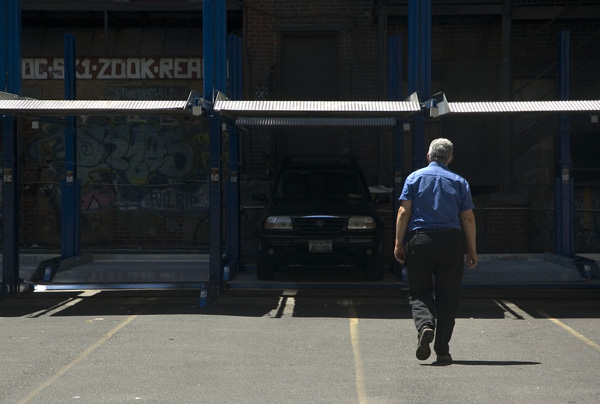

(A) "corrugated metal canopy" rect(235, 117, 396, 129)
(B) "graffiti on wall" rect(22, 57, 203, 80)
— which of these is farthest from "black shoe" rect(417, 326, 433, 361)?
(B) "graffiti on wall" rect(22, 57, 203, 80)

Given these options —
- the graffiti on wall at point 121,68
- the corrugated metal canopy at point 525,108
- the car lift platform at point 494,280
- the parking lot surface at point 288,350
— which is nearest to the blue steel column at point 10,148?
the parking lot surface at point 288,350

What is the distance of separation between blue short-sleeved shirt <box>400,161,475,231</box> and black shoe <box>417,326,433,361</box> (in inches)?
36.7

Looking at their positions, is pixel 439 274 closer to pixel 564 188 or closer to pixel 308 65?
pixel 564 188

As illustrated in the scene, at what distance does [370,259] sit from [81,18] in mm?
9941

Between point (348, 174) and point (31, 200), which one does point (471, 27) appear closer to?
point (348, 174)

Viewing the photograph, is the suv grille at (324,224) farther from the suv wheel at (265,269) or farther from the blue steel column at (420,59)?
the blue steel column at (420,59)

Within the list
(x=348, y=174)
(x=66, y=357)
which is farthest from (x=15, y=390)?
(x=348, y=174)

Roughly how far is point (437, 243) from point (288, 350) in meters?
1.83

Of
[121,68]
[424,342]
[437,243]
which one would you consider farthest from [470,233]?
[121,68]

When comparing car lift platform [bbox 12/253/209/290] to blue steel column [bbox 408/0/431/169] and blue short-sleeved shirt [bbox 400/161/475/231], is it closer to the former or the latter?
blue steel column [bbox 408/0/431/169]

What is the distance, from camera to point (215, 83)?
12344 mm

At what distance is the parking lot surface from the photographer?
703 centimetres

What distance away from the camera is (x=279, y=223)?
13.0 m

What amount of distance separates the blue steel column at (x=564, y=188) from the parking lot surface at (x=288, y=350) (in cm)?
144
